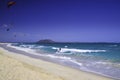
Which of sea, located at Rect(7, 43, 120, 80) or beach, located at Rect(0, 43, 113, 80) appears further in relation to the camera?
sea, located at Rect(7, 43, 120, 80)

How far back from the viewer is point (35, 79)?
7.81 m

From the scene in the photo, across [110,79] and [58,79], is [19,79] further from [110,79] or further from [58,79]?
[110,79]

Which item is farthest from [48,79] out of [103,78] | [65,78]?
[103,78]

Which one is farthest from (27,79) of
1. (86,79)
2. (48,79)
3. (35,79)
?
(86,79)

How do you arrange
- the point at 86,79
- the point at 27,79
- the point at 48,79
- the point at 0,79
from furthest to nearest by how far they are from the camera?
the point at 86,79
the point at 48,79
the point at 27,79
the point at 0,79

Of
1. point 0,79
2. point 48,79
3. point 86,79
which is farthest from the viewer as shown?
point 86,79

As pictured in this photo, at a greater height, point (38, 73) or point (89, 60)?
point (38, 73)

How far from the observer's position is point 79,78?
948cm

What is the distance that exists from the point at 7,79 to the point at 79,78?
349cm

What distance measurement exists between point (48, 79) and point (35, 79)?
70cm

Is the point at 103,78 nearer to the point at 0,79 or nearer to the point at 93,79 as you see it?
the point at 93,79

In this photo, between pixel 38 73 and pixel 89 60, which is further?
pixel 89 60

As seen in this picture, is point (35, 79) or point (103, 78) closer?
point (35, 79)

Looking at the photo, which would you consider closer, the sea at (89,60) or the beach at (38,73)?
the beach at (38,73)
